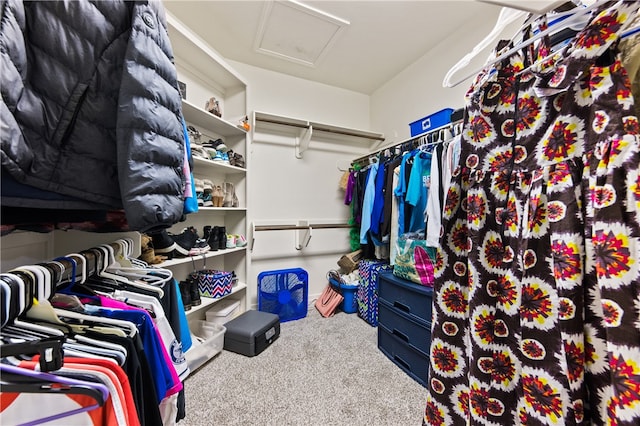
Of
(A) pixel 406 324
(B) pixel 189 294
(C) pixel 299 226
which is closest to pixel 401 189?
(A) pixel 406 324

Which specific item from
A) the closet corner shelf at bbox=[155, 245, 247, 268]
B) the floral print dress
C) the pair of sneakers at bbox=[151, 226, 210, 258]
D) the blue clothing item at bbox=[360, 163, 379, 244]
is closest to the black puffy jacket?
the floral print dress

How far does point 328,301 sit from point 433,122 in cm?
187

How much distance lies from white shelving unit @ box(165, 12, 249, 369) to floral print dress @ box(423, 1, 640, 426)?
5.26ft

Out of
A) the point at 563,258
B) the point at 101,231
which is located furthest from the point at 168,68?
the point at 563,258

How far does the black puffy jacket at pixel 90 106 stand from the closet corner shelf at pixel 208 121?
116 centimetres

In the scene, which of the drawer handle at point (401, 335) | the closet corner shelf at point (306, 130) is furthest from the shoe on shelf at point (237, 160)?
the drawer handle at point (401, 335)

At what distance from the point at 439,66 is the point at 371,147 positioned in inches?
40.9

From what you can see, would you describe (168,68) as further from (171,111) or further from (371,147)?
(371,147)

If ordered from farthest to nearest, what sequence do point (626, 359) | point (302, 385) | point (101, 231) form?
point (302, 385), point (101, 231), point (626, 359)

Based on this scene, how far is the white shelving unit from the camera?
1.80 meters

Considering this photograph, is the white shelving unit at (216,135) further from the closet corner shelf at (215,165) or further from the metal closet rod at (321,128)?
the metal closet rod at (321,128)

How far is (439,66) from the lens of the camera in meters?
2.08

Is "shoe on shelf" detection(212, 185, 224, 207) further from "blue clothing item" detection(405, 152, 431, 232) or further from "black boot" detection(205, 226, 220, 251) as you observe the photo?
"blue clothing item" detection(405, 152, 431, 232)

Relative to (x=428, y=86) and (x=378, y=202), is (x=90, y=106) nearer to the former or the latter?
(x=378, y=202)
